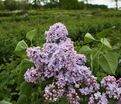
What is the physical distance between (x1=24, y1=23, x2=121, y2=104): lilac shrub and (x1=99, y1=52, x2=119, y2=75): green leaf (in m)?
0.06

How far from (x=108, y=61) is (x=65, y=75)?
220 mm

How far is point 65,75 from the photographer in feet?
7.12

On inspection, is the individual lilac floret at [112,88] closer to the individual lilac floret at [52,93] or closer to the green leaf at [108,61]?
the green leaf at [108,61]

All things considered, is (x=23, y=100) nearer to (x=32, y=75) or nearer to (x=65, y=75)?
(x=32, y=75)

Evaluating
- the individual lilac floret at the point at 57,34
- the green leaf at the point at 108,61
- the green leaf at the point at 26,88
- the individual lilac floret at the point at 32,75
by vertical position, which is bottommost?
the green leaf at the point at 26,88

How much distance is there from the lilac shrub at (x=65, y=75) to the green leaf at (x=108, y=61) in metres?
0.06

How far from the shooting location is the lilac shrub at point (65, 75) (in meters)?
2.14

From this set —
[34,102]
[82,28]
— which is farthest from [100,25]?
[34,102]

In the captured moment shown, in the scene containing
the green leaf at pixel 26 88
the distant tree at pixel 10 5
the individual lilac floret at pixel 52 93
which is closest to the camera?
the individual lilac floret at pixel 52 93

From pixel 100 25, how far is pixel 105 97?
14.1m

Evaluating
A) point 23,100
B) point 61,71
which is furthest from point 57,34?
point 23,100

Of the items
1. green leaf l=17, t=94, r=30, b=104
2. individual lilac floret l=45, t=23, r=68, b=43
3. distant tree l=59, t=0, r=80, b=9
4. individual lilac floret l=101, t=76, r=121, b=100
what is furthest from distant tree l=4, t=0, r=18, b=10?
individual lilac floret l=101, t=76, r=121, b=100

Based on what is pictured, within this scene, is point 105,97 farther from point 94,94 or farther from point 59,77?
point 59,77

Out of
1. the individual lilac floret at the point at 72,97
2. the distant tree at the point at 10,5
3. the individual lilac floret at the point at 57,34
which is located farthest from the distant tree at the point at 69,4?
the individual lilac floret at the point at 72,97
